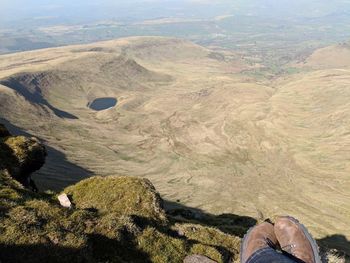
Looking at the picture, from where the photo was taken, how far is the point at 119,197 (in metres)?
25.0

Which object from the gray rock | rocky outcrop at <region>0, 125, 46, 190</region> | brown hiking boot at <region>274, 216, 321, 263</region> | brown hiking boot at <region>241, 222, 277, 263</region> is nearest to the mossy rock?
the gray rock

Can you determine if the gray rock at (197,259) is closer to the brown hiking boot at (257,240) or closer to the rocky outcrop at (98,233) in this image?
the rocky outcrop at (98,233)

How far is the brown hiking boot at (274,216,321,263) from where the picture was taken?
12203mm

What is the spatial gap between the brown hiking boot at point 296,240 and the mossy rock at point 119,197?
998 centimetres

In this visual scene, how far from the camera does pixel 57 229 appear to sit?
1523cm

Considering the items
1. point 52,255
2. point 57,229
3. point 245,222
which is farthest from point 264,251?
point 245,222

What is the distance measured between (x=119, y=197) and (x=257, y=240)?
13847 mm

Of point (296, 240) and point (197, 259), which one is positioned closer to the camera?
point (296, 240)

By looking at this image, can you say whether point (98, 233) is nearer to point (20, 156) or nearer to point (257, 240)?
point (257, 240)

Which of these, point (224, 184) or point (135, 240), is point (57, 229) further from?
point (224, 184)

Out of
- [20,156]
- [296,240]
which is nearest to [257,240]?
[296,240]

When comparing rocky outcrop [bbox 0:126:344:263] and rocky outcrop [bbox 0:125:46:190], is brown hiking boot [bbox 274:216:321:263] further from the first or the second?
rocky outcrop [bbox 0:125:46:190]

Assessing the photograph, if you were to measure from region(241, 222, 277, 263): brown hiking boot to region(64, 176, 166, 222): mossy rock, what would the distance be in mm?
9788

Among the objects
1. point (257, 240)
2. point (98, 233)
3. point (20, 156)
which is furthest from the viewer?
→ point (20, 156)
